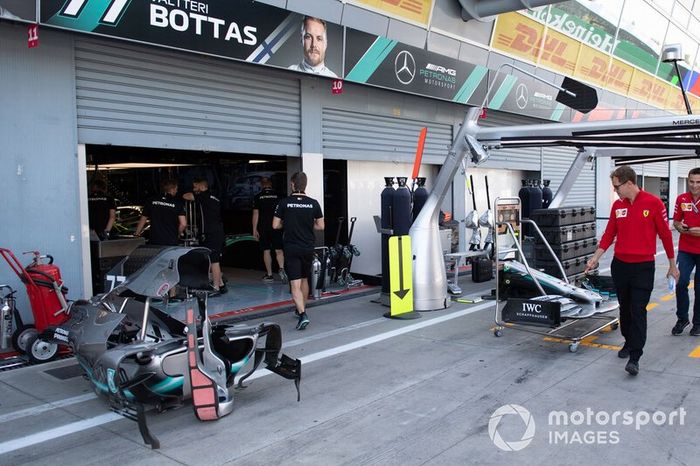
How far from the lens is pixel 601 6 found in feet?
53.9

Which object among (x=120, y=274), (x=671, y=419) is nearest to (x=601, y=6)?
(x=671, y=419)

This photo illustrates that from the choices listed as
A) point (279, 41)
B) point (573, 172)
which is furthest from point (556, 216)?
point (279, 41)

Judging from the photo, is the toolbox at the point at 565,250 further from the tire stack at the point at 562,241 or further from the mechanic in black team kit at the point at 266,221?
the mechanic in black team kit at the point at 266,221

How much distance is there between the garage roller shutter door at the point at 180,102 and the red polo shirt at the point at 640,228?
5.55 m

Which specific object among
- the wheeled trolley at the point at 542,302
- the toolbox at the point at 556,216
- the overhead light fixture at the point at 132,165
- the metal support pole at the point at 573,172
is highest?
the overhead light fixture at the point at 132,165

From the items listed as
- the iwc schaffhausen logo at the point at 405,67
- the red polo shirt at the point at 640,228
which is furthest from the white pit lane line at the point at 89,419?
the iwc schaffhausen logo at the point at 405,67

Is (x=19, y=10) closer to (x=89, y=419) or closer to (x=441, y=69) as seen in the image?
(x=89, y=419)

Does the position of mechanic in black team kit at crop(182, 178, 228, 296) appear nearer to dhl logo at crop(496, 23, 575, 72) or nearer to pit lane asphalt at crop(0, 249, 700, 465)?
pit lane asphalt at crop(0, 249, 700, 465)

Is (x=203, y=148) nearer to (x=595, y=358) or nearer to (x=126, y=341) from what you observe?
(x=126, y=341)

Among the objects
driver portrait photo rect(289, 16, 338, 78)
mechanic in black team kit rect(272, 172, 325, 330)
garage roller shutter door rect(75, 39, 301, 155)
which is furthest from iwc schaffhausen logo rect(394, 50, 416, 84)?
mechanic in black team kit rect(272, 172, 325, 330)

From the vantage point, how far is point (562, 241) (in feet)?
26.1

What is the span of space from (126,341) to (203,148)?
406 cm

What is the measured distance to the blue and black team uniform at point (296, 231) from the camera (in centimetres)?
704

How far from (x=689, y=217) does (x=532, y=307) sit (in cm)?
218
